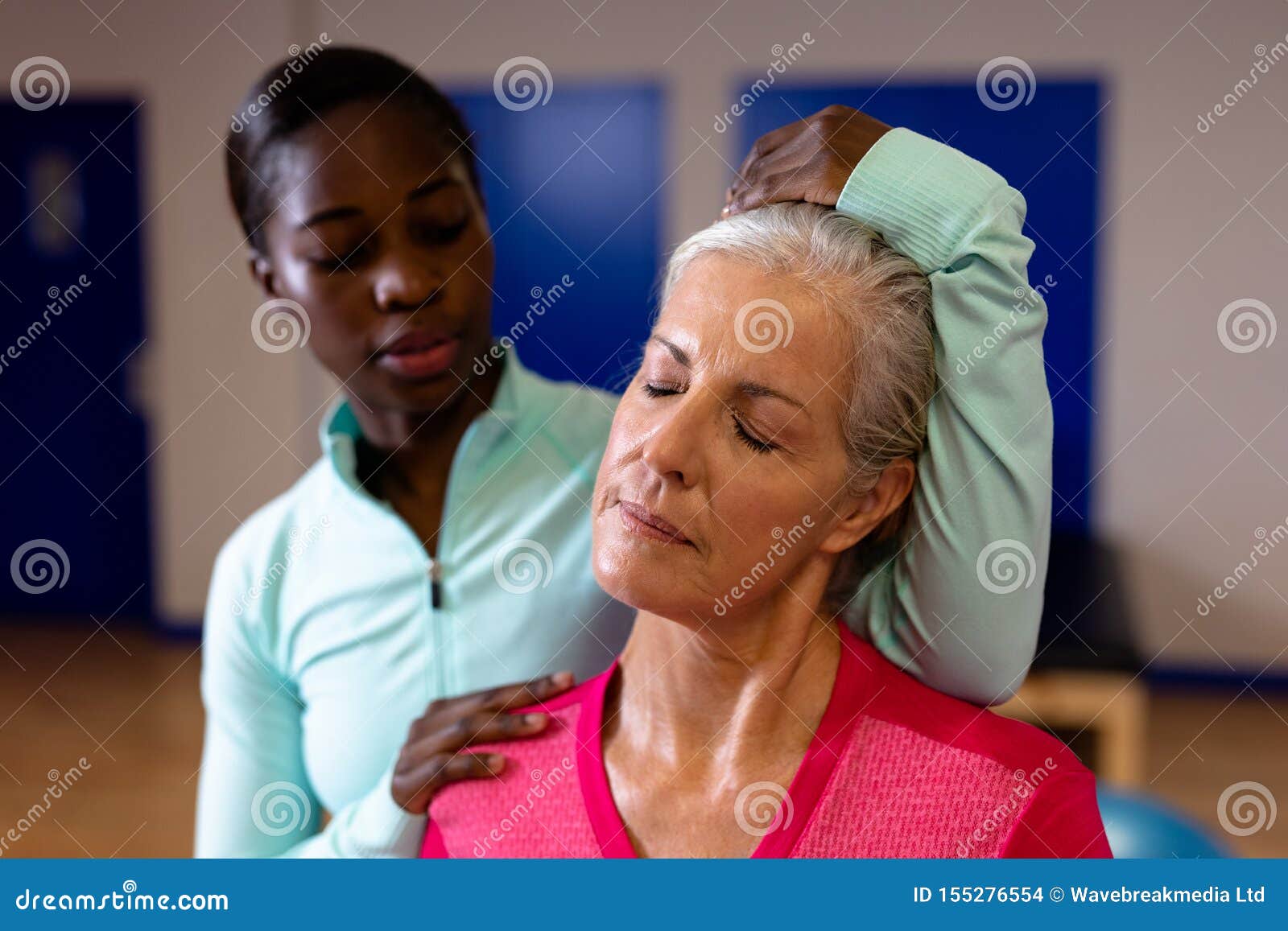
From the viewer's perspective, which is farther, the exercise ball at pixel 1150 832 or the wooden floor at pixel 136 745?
the wooden floor at pixel 136 745

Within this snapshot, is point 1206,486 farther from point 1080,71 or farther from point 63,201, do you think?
point 63,201

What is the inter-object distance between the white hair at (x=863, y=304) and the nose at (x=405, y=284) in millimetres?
388

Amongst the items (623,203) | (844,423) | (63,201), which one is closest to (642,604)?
(844,423)

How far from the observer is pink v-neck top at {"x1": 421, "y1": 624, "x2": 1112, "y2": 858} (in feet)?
3.42

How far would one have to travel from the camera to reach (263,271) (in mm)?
1477

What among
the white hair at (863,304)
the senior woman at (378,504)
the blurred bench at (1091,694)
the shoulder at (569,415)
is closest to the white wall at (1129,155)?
the blurred bench at (1091,694)

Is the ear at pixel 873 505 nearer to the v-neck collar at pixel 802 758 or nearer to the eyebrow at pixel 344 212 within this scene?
the v-neck collar at pixel 802 758

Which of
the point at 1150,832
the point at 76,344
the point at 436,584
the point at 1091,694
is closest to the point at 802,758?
the point at 436,584

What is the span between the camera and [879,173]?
1.05 m

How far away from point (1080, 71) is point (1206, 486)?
1.55 m

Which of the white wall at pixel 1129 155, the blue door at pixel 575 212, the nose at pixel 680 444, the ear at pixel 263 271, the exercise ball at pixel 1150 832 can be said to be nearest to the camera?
the nose at pixel 680 444

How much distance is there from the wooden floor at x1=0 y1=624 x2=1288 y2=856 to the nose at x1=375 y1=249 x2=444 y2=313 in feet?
7.81

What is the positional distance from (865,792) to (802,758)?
69 mm

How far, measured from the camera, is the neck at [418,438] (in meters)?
1.48
